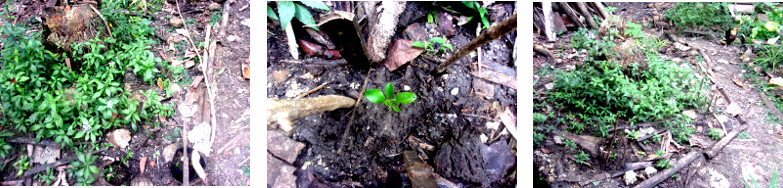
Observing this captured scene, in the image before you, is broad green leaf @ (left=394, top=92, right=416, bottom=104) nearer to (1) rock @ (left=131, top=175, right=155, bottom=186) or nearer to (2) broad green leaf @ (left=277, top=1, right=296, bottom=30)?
(2) broad green leaf @ (left=277, top=1, right=296, bottom=30)

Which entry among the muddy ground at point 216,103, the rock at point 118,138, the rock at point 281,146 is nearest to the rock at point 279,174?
the rock at point 281,146

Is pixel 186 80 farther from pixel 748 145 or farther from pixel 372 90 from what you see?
pixel 748 145

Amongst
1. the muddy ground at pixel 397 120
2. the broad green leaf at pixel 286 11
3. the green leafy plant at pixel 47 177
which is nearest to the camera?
the broad green leaf at pixel 286 11

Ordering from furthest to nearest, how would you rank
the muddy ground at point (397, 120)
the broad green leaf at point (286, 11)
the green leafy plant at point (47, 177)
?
the green leafy plant at point (47, 177), the muddy ground at point (397, 120), the broad green leaf at point (286, 11)

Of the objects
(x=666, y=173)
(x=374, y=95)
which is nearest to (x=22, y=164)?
(x=374, y=95)

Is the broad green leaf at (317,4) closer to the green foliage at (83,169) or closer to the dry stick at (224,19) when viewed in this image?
the dry stick at (224,19)

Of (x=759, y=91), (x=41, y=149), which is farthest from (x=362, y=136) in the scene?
(x=759, y=91)

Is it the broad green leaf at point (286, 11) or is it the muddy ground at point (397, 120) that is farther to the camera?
the muddy ground at point (397, 120)

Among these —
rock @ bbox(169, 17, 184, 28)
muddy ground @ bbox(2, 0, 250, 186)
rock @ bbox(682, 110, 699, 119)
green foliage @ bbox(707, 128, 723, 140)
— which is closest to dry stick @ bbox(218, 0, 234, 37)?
muddy ground @ bbox(2, 0, 250, 186)
